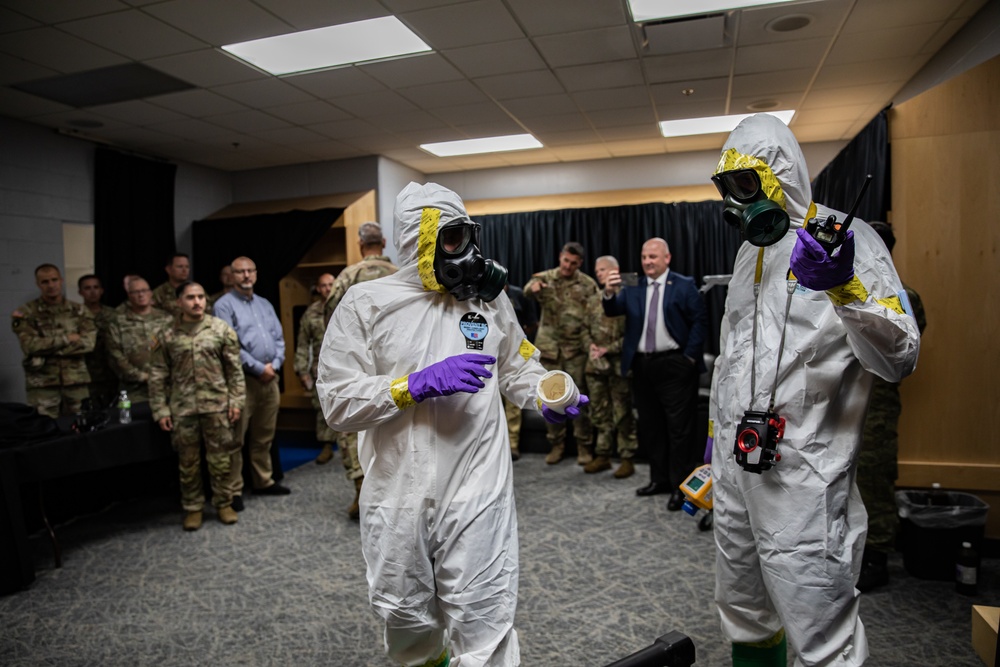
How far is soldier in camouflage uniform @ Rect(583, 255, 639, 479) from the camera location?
176 inches

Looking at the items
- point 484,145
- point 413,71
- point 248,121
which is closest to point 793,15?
point 413,71

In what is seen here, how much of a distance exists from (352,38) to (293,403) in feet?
12.4

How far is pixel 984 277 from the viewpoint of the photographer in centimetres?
300

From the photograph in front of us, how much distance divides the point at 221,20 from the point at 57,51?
1.09 metres

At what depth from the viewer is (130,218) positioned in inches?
222

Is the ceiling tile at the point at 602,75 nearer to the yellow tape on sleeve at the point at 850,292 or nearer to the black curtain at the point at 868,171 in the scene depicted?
the black curtain at the point at 868,171

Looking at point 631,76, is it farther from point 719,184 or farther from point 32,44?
point 32,44

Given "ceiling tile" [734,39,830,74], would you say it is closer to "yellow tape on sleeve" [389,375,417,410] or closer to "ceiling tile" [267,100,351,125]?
"ceiling tile" [267,100,351,125]

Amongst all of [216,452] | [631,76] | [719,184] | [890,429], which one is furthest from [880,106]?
[216,452]

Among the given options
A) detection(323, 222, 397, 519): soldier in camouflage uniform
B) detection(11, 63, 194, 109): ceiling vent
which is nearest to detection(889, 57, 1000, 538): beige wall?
detection(323, 222, 397, 519): soldier in camouflage uniform

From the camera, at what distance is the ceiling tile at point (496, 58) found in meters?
3.70

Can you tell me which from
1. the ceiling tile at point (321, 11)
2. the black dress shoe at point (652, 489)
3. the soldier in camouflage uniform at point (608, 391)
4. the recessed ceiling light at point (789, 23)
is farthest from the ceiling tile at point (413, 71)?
the black dress shoe at point (652, 489)

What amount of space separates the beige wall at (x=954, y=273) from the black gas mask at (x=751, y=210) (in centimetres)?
206

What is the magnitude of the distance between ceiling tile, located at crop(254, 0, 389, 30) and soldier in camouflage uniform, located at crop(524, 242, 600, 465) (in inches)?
84.6
